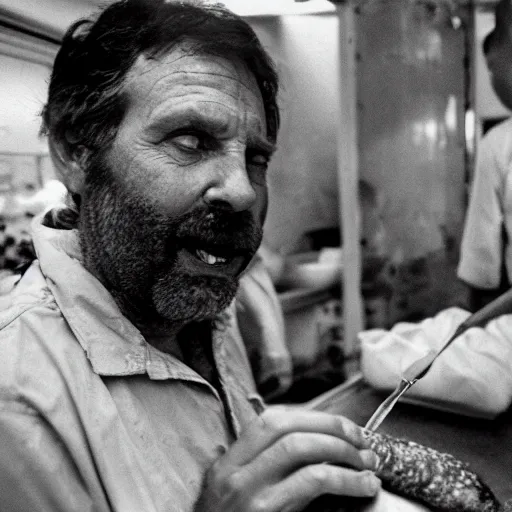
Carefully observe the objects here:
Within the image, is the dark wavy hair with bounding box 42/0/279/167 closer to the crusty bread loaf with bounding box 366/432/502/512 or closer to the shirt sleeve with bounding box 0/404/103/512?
the shirt sleeve with bounding box 0/404/103/512

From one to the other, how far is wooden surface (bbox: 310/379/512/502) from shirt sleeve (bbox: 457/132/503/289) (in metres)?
0.58

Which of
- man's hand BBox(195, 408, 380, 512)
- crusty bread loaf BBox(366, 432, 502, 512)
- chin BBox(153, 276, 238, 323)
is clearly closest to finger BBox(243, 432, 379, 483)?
man's hand BBox(195, 408, 380, 512)

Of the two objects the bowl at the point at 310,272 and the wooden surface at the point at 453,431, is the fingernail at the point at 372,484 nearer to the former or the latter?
the wooden surface at the point at 453,431

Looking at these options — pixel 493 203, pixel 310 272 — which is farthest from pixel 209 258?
pixel 310 272

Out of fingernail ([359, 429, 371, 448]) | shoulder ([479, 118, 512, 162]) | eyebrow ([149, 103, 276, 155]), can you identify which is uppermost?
eyebrow ([149, 103, 276, 155])

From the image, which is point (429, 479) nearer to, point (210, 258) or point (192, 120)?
point (210, 258)

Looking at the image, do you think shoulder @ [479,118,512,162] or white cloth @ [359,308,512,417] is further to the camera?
shoulder @ [479,118,512,162]

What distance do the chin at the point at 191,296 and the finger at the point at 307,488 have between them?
0.25 metres

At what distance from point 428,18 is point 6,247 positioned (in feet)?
6.13

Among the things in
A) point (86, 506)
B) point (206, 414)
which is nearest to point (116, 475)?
point (86, 506)

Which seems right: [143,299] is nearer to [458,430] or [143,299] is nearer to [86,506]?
[86,506]

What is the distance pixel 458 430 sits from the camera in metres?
0.99

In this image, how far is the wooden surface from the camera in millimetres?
912

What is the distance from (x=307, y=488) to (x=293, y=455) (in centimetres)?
4
